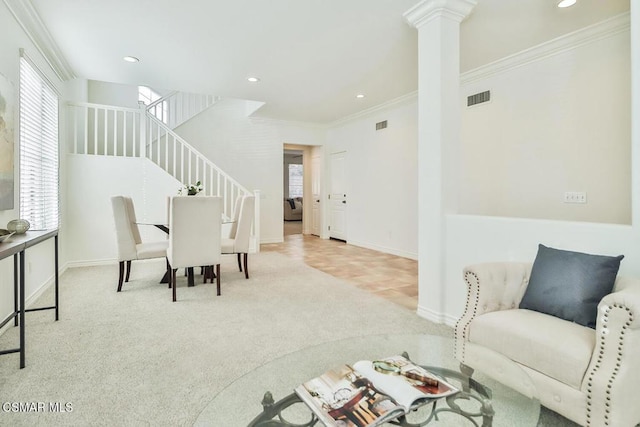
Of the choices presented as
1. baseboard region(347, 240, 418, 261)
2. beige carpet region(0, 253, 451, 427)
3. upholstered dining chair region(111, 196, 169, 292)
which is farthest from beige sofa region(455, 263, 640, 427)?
baseboard region(347, 240, 418, 261)

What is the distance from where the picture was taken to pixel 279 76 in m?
4.60

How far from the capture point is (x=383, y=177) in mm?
6039

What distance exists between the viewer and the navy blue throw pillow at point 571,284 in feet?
5.16

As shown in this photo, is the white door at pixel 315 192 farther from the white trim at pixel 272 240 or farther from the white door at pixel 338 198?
the white trim at pixel 272 240

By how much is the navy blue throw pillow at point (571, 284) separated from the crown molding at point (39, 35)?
14.0 ft

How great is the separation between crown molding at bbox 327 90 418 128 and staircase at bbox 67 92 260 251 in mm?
2499

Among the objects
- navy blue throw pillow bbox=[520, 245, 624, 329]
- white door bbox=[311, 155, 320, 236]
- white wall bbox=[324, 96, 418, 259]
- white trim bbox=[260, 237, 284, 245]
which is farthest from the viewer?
white door bbox=[311, 155, 320, 236]

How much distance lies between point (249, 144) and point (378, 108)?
2.73 meters

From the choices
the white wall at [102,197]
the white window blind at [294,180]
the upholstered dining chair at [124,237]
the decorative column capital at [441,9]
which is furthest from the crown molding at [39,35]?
the white window blind at [294,180]

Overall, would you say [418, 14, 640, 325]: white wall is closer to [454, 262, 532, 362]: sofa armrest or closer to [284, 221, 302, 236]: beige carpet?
[454, 262, 532, 362]: sofa armrest

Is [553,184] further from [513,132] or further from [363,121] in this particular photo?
[363,121]

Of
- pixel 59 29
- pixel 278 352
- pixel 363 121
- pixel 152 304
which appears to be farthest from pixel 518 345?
pixel 363 121

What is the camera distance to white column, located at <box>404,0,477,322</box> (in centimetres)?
268

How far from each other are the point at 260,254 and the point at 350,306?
9.85 feet
